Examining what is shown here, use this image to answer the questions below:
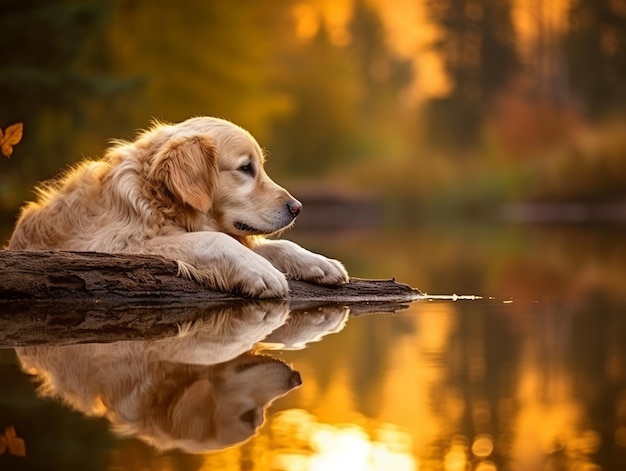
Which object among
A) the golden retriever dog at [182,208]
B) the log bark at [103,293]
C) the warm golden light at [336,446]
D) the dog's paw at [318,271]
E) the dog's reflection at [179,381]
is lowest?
the warm golden light at [336,446]

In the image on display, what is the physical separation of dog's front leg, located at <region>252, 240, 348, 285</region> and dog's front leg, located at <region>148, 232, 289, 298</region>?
1.01 ft

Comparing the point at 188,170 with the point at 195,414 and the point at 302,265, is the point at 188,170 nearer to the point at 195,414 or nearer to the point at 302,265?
the point at 302,265

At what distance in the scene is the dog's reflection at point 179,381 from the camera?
2.42m

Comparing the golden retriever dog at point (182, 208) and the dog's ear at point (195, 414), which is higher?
the golden retriever dog at point (182, 208)

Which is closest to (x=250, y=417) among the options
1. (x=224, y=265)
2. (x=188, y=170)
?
(x=224, y=265)

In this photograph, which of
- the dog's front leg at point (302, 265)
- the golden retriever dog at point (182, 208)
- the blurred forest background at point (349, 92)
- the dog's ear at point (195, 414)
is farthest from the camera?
the blurred forest background at point (349, 92)

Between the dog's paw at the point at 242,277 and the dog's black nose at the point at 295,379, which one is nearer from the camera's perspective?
the dog's black nose at the point at 295,379

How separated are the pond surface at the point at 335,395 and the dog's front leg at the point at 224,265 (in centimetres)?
18

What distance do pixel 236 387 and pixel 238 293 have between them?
200 centimetres

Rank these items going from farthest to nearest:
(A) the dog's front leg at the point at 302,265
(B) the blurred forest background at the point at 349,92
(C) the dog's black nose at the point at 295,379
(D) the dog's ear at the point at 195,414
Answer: (B) the blurred forest background at the point at 349,92
(A) the dog's front leg at the point at 302,265
(C) the dog's black nose at the point at 295,379
(D) the dog's ear at the point at 195,414

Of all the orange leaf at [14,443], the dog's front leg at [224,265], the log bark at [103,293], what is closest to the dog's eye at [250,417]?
the orange leaf at [14,443]

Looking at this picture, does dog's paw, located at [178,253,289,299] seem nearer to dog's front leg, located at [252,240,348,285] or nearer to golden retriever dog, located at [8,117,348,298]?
golden retriever dog, located at [8,117,348,298]

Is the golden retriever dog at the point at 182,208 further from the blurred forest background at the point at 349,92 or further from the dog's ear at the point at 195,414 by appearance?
the blurred forest background at the point at 349,92

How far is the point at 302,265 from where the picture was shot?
205 inches
